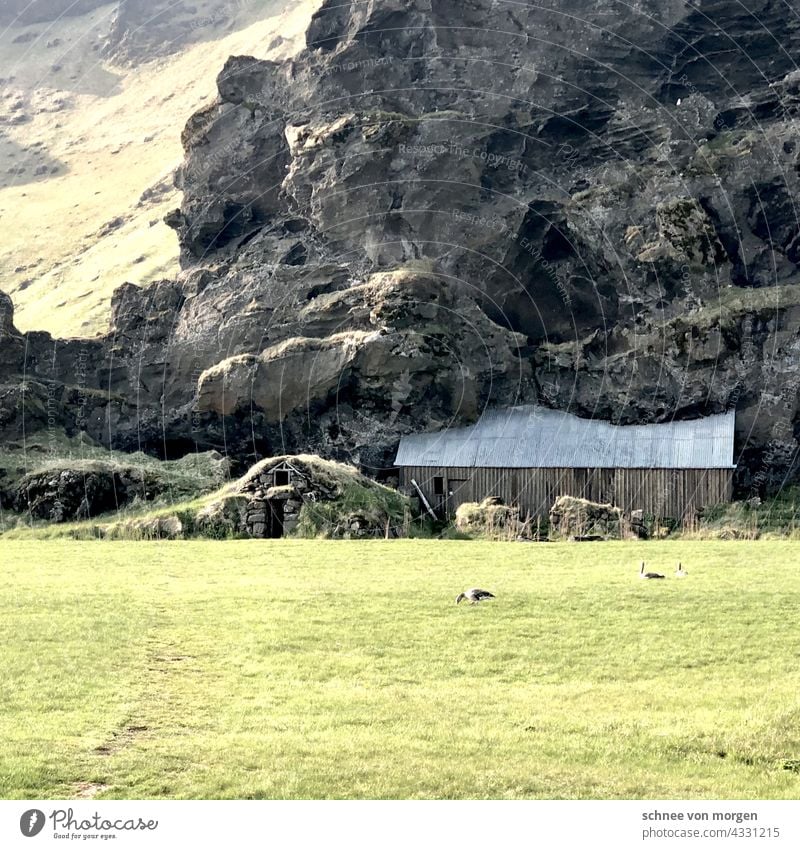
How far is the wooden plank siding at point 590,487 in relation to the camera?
48.2 meters

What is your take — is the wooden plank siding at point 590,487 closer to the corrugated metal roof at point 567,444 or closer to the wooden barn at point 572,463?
the wooden barn at point 572,463

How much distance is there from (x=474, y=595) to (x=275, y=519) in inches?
713

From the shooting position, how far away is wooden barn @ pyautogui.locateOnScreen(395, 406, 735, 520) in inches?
1913

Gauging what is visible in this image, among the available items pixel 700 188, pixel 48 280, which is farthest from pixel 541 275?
pixel 48 280

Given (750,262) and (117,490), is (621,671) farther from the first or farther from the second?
(750,262)

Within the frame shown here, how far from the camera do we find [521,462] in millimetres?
51031

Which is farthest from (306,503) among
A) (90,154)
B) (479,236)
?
(90,154)

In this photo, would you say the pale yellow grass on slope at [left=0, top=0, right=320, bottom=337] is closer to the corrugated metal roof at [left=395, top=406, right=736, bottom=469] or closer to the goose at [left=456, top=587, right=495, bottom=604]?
the corrugated metal roof at [left=395, top=406, right=736, bottom=469]

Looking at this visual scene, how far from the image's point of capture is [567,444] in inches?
2044

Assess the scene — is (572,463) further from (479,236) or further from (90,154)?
(90,154)
